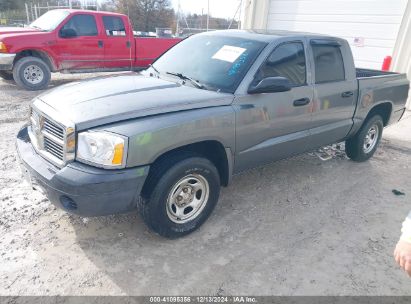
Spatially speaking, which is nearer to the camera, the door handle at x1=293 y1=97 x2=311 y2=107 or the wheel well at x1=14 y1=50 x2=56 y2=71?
the door handle at x1=293 y1=97 x2=311 y2=107

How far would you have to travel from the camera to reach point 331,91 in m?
4.14

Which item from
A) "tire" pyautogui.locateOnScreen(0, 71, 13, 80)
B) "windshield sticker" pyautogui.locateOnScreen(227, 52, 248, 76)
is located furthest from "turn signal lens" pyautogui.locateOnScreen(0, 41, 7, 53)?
"windshield sticker" pyautogui.locateOnScreen(227, 52, 248, 76)

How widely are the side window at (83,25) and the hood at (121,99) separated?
20.4ft

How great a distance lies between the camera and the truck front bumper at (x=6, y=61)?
26.0 ft

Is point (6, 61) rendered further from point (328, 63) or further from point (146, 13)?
point (146, 13)

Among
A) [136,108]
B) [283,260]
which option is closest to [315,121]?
[283,260]

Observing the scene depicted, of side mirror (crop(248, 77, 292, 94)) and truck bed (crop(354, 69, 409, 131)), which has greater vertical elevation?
side mirror (crop(248, 77, 292, 94))

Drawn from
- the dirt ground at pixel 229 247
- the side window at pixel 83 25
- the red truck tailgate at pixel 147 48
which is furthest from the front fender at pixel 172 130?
the red truck tailgate at pixel 147 48

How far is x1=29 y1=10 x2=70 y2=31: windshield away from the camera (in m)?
8.66

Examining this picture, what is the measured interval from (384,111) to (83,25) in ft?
24.3

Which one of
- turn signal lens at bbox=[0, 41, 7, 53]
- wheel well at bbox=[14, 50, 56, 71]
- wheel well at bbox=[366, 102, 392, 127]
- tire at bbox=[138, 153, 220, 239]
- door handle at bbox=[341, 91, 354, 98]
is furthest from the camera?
wheel well at bbox=[14, 50, 56, 71]

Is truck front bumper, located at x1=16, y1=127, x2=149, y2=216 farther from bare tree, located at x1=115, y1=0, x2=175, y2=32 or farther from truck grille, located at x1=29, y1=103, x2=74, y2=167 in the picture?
bare tree, located at x1=115, y1=0, x2=175, y2=32

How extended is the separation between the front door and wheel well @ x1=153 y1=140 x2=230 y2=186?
152mm

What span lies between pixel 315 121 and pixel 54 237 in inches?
119
